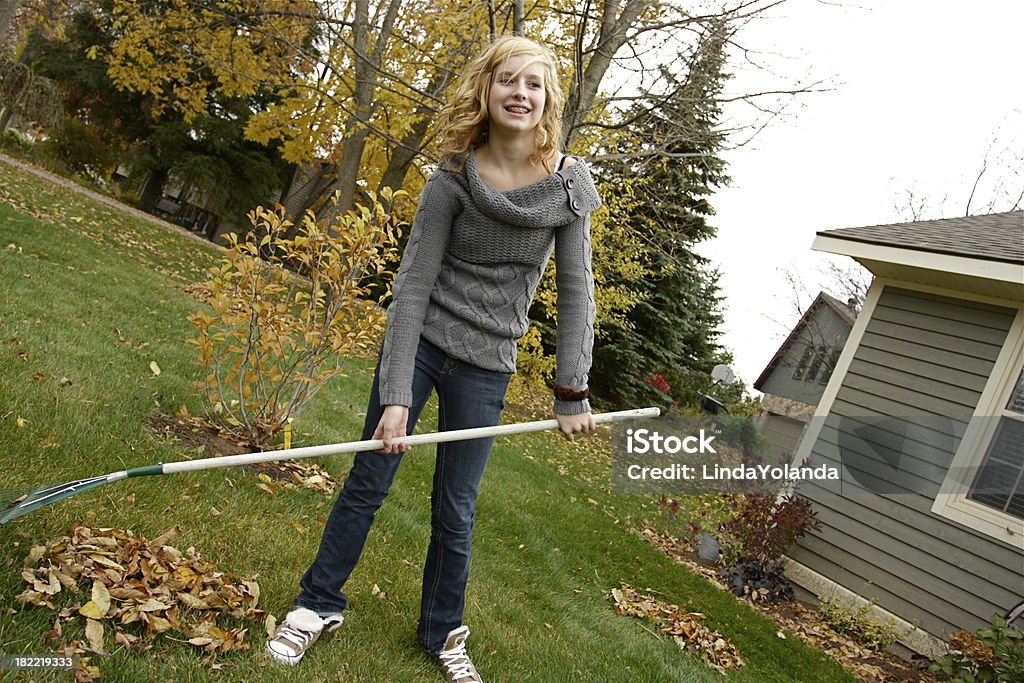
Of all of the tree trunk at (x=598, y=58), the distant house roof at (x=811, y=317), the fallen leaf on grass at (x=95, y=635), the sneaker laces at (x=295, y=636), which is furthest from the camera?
the distant house roof at (x=811, y=317)

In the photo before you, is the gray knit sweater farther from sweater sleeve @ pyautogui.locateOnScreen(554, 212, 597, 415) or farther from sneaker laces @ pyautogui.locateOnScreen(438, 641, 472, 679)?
sneaker laces @ pyautogui.locateOnScreen(438, 641, 472, 679)

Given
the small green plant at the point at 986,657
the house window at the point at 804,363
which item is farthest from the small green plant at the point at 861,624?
the house window at the point at 804,363

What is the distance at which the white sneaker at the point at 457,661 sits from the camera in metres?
2.44

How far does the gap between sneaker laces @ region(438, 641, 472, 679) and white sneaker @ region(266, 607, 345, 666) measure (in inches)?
15.0

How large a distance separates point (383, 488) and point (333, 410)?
3.90m

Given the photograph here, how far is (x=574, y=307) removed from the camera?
7.77 ft

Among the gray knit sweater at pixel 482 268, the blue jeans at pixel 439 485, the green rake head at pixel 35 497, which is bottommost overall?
the green rake head at pixel 35 497

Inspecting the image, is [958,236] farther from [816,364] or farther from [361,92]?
[816,364]

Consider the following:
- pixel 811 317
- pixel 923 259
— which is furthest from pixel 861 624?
pixel 811 317

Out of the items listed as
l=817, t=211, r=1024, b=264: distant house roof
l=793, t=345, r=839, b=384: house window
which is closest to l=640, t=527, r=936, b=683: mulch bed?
l=817, t=211, r=1024, b=264: distant house roof

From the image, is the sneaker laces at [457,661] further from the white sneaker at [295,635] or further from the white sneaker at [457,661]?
the white sneaker at [295,635]

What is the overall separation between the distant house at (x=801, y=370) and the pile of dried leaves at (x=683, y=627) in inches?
681

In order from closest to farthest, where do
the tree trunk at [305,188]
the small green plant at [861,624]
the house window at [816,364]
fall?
the small green plant at [861,624], the house window at [816,364], the tree trunk at [305,188]

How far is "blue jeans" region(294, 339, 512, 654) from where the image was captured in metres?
2.32
